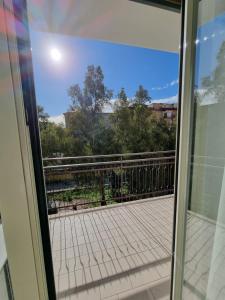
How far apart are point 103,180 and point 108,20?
2769mm

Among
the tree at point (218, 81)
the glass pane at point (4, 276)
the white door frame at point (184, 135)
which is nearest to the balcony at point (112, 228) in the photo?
the white door frame at point (184, 135)

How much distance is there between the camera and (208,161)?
36.2 inches

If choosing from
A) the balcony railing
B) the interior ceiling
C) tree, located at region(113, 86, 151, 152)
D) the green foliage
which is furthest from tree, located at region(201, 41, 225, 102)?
tree, located at region(113, 86, 151, 152)

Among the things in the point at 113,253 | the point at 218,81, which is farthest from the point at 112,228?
the point at 218,81

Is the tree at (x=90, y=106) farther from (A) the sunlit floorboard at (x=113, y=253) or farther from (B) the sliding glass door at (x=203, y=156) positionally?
(B) the sliding glass door at (x=203, y=156)

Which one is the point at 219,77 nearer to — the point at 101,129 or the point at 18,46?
the point at 18,46

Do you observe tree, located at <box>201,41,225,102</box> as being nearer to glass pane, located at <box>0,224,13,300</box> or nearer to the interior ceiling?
the interior ceiling

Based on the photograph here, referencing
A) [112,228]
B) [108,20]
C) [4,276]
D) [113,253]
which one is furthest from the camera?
[112,228]

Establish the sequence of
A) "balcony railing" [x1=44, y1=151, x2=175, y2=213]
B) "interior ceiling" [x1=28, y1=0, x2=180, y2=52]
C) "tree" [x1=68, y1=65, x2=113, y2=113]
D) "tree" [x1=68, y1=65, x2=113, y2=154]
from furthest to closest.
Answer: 1. "tree" [x1=68, y1=65, x2=113, y2=154]
2. "tree" [x1=68, y1=65, x2=113, y2=113]
3. "balcony railing" [x1=44, y1=151, x2=175, y2=213]
4. "interior ceiling" [x1=28, y1=0, x2=180, y2=52]

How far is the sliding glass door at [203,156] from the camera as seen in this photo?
2.77 ft

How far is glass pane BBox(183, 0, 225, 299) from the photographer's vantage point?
839mm

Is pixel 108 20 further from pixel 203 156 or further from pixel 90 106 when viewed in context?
pixel 90 106

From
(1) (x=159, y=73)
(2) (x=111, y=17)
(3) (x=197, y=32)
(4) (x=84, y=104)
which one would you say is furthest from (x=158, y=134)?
(3) (x=197, y=32)

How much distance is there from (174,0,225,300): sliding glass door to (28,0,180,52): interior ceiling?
1.78ft
